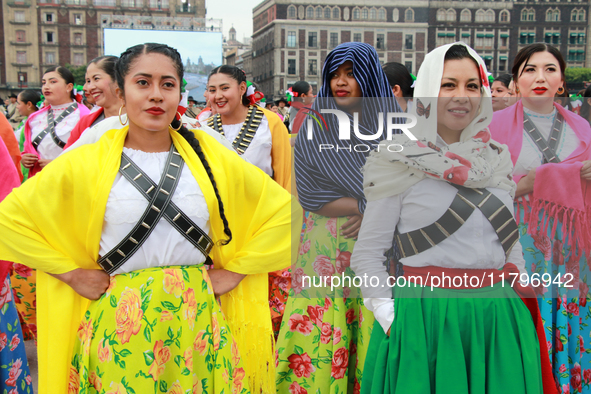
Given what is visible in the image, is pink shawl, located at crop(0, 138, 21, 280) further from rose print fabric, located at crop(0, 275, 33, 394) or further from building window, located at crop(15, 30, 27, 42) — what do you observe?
building window, located at crop(15, 30, 27, 42)

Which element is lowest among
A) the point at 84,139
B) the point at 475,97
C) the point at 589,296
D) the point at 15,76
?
the point at 589,296

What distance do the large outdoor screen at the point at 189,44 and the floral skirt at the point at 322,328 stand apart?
1523 inches

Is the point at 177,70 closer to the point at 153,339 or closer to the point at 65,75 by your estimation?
the point at 153,339

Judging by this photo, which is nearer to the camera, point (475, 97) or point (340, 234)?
point (475, 97)

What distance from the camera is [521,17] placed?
72688 millimetres

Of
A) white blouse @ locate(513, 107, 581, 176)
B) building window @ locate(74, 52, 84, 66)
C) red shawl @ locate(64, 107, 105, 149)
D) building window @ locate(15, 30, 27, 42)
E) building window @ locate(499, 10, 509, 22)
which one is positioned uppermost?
building window @ locate(499, 10, 509, 22)

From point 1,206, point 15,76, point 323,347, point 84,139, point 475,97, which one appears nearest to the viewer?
point 1,206

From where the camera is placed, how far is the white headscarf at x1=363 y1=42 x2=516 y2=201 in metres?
2.08

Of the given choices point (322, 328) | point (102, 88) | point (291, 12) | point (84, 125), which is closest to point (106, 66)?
point (102, 88)

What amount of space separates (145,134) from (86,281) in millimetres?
611

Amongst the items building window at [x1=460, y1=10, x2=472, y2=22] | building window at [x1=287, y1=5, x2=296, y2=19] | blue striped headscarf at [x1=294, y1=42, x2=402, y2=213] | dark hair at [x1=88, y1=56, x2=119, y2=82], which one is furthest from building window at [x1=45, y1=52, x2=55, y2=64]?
blue striped headscarf at [x1=294, y1=42, x2=402, y2=213]

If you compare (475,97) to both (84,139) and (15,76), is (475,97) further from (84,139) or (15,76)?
(15,76)

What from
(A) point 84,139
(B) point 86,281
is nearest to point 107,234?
(B) point 86,281

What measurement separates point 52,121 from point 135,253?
394 centimetres
